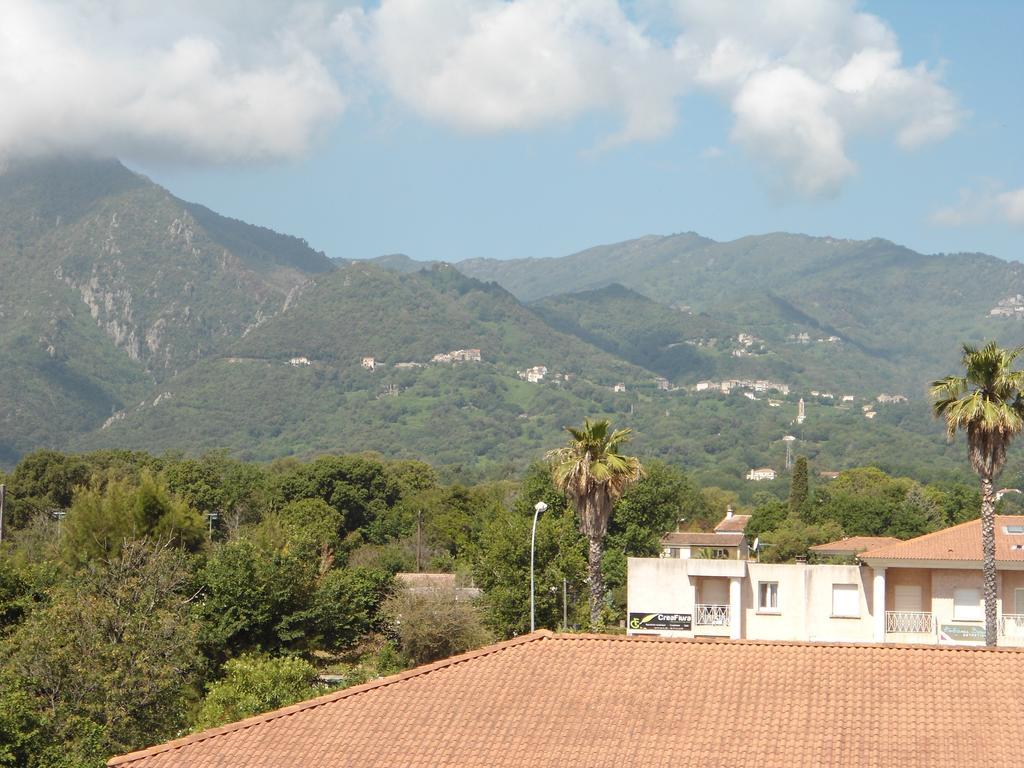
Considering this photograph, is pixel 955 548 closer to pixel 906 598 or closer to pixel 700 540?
pixel 906 598

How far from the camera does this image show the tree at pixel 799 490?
131750 millimetres

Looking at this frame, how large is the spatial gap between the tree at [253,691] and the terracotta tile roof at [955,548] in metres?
14.8

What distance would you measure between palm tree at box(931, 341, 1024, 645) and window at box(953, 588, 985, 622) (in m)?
1.08

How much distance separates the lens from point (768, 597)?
133 ft

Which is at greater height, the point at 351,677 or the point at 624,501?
the point at 624,501

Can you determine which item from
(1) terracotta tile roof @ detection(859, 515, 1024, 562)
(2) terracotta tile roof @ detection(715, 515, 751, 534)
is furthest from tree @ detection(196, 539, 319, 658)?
(2) terracotta tile roof @ detection(715, 515, 751, 534)

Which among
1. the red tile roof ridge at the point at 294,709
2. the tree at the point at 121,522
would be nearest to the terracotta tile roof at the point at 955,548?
the red tile roof ridge at the point at 294,709

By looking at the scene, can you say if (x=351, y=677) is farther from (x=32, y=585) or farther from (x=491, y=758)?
(x=491, y=758)

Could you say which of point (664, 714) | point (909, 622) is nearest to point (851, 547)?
point (909, 622)

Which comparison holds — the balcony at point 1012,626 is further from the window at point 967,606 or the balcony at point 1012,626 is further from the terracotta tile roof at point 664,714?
the terracotta tile roof at point 664,714

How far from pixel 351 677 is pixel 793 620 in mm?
14336

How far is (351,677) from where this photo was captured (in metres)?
46.5

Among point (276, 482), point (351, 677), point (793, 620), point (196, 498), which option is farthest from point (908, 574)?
point (276, 482)

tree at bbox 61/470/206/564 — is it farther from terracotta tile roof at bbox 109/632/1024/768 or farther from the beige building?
terracotta tile roof at bbox 109/632/1024/768
